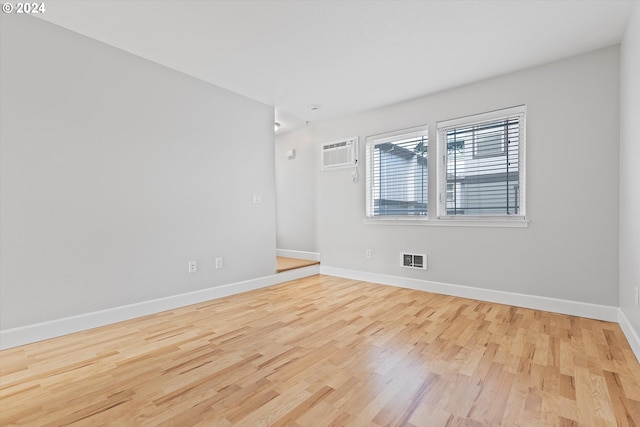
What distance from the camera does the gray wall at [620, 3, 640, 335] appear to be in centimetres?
199

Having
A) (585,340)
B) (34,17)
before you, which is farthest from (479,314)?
(34,17)

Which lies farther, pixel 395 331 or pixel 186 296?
pixel 186 296

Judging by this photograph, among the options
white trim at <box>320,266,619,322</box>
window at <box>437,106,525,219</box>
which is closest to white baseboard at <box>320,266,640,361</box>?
white trim at <box>320,266,619,322</box>

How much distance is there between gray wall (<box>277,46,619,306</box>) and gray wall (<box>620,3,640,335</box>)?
134 mm

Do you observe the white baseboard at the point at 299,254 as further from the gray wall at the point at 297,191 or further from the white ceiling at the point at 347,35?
the white ceiling at the point at 347,35

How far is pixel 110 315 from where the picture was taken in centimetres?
263

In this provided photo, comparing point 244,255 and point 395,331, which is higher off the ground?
point 244,255

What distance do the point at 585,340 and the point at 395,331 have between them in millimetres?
1428

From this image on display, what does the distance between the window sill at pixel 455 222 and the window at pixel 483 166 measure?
0.05 meters

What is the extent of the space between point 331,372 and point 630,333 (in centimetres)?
229

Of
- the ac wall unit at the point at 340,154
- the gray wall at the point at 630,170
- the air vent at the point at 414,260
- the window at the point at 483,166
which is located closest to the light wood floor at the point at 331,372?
the gray wall at the point at 630,170

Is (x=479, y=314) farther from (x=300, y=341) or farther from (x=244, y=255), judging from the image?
(x=244, y=255)

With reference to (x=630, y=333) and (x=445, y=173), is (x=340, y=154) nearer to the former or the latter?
(x=445, y=173)

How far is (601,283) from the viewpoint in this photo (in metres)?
2.65
